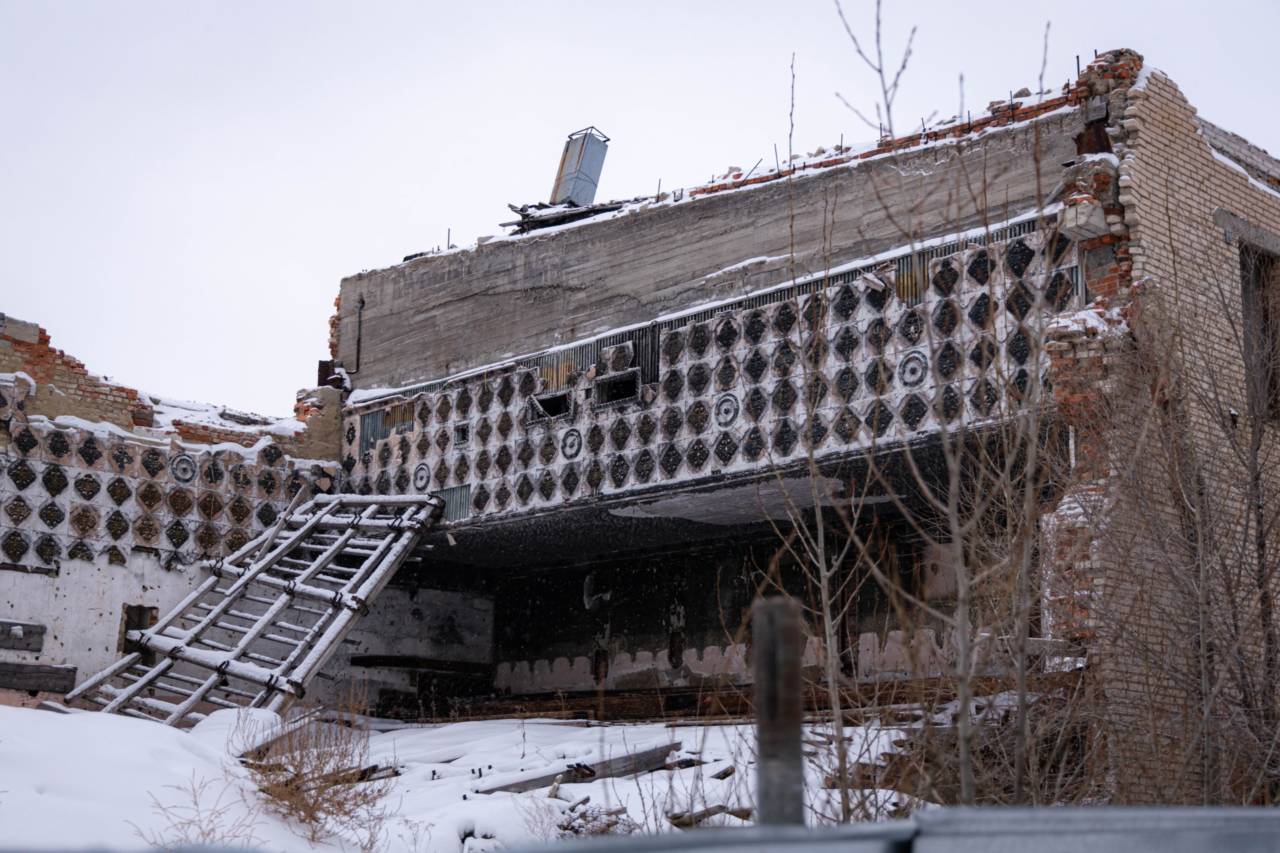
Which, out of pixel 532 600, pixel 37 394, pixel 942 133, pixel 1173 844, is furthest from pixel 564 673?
pixel 1173 844

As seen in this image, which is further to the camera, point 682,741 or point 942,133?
point 942,133

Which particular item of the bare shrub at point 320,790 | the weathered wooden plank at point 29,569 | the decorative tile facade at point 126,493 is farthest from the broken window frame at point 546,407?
the bare shrub at point 320,790

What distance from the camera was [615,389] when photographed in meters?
15.7

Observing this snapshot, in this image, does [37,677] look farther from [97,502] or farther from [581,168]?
[581,168]

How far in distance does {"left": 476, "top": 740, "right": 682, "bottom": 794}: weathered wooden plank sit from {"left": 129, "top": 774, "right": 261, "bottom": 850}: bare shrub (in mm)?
2234

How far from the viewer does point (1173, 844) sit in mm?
3875

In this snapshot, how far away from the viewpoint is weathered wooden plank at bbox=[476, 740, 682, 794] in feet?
38.5

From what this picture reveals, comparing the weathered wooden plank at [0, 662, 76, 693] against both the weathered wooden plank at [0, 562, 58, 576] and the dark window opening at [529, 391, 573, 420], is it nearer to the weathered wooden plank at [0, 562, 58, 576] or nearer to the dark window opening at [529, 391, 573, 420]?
the weathered wooden plank at [0, 562, 58, 576]

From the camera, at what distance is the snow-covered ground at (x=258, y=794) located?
29.7 feet

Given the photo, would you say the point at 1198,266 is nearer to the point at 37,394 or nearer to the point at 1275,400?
the point at 1275,400

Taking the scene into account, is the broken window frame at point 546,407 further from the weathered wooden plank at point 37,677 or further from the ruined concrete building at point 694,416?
the weathered wooden plank at point 37,677

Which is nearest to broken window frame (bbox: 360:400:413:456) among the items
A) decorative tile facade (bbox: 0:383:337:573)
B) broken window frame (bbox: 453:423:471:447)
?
decorative tile facade (bbox: 0:383:337:573)

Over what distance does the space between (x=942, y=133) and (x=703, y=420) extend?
12.0 feet

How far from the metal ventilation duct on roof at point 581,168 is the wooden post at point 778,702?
58.7 ft
